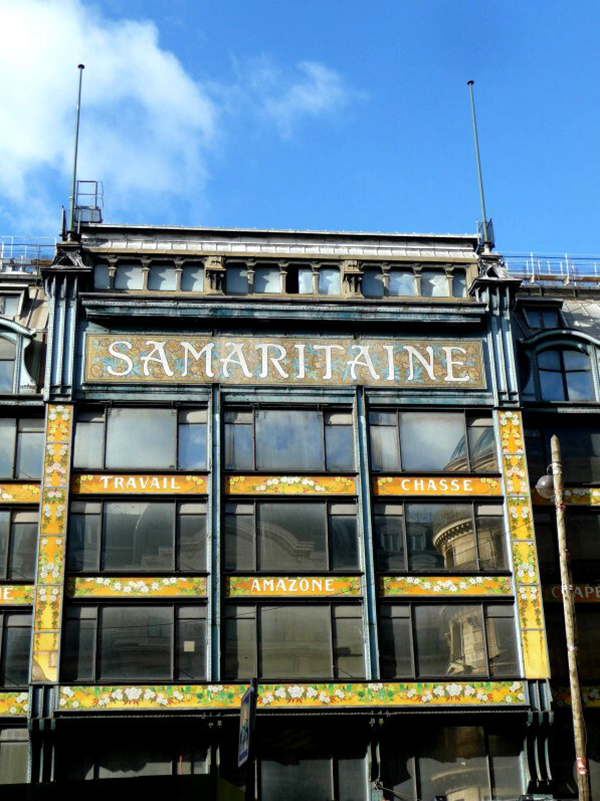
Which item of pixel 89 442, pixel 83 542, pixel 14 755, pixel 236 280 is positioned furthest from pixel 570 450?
pixel 14 755

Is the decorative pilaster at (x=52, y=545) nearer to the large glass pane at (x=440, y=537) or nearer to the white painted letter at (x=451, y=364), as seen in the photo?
the large glass pane at (x=440, y=537)

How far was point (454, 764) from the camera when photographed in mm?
34688

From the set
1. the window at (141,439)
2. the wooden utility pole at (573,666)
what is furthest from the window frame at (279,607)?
the wooden utility pole at (573,666)

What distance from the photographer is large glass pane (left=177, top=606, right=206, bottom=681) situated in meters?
34.8

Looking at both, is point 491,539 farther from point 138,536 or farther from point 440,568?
point 138,536

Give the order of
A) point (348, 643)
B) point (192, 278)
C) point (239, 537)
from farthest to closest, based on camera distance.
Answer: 1. point (192, 278)
2. point (239, 537)
3. point (348, 643)

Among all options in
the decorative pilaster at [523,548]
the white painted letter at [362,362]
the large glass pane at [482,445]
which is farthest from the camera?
the white painted letter at [362,362]

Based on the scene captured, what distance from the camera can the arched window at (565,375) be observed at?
4116cm

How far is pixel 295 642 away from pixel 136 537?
19.8 feet

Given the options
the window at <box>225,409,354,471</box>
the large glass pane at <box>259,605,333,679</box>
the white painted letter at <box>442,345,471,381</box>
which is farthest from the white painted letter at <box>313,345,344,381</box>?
the large glass pane at <box>259,605,333,679</box>

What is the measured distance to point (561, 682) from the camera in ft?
121

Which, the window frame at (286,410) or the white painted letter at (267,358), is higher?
the white painted letter at (267,358)

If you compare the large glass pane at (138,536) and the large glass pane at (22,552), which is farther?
the large glass pane at (22,552)

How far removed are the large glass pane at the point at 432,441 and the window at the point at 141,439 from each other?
270 inches
